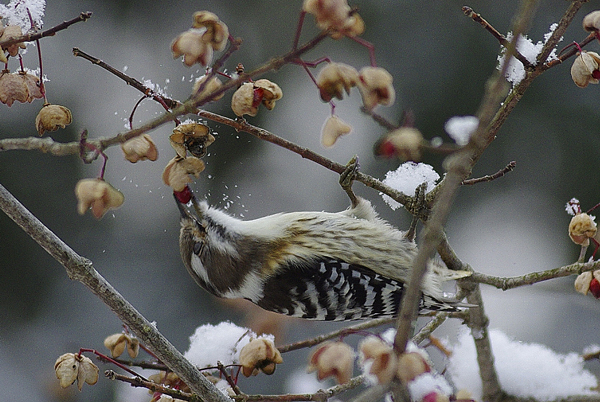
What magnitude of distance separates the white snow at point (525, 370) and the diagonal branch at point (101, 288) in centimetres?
99

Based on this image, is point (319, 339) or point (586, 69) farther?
point (319, 339)

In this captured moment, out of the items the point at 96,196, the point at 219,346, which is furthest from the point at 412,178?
the point at 96,196

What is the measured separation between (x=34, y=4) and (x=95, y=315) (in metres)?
3.64

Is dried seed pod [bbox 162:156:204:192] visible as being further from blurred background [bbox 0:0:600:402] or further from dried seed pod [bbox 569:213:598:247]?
blurred background [bbox 0:0:600:402]

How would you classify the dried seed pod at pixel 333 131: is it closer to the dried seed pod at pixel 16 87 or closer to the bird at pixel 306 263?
the dried seed pod at pixel 16 87

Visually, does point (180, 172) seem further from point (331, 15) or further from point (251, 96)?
point (331, 15)

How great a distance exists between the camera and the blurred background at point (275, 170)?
4.69 meters

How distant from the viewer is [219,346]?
6.56ft

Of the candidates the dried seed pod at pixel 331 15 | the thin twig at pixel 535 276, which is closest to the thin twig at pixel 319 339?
the thin twig at pixel 535 276

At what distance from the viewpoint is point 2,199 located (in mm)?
1207

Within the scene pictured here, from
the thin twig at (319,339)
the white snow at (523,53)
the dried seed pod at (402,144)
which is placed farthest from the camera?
the thin twig at (319,339)

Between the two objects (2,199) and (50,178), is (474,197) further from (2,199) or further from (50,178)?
(2,199)

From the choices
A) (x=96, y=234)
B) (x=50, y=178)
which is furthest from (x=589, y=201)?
(x=50, y=178)

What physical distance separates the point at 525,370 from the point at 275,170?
304cm
